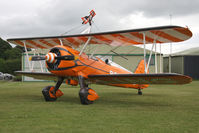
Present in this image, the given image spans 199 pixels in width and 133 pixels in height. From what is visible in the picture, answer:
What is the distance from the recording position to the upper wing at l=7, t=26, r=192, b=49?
24.7 ft

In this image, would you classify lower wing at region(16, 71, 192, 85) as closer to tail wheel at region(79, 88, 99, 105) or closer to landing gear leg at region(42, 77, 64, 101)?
tail wheel at region(79, 88, 99, 105)

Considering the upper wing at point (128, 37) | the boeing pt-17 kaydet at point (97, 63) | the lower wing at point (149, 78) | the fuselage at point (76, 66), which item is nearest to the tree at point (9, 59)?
the upper wing at point (128, 37)

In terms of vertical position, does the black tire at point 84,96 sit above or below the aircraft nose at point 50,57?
below

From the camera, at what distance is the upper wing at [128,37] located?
752 centimetres

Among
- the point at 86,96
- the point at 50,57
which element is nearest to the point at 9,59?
the point at 50,57

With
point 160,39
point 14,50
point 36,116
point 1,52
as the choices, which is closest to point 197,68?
point 160,39

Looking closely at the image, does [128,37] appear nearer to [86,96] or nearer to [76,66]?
[76,66]

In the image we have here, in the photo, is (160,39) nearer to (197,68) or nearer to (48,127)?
(48,127)

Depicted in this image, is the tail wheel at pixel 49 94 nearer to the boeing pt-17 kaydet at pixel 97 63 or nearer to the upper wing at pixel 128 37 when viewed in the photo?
the boeing pt-17 kaydet at pixel 97 63

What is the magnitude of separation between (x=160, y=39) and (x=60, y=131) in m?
6.16

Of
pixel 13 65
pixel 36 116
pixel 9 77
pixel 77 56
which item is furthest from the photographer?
pixel 13 65

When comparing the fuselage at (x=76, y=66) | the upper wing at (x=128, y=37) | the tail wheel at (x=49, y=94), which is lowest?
the tail wheel at (x=49, y=94)

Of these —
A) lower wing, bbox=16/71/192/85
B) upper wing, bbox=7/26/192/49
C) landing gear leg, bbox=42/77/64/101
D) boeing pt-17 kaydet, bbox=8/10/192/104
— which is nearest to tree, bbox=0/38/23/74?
upper wing, bbox=7/26/192/49

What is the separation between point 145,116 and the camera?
5637 millimetres
